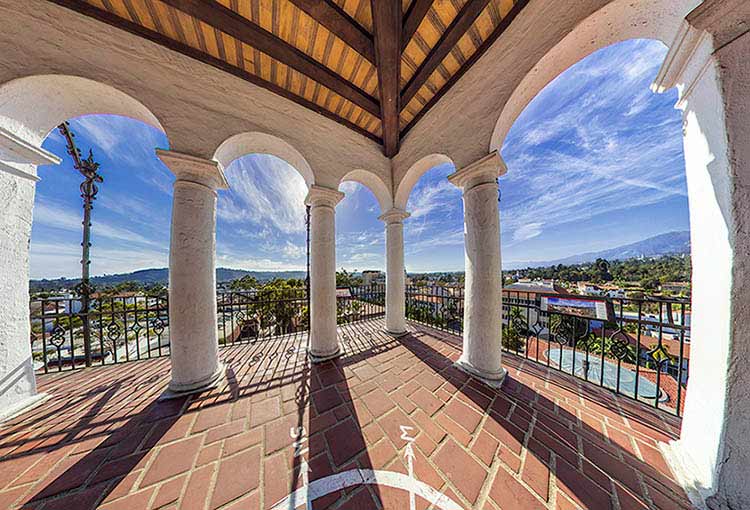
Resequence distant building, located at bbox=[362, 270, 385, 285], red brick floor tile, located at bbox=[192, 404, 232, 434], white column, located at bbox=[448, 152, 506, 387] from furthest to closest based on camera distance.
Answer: distant building, located at bbox=[362, 270, 385, 285]
white column, located at bbox=[448, 152, 506, 387]
red brick floor tile, located at bbox=[192, 404, 232, 434]

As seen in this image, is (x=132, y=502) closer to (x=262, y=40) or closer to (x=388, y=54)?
(x=262, y=40)

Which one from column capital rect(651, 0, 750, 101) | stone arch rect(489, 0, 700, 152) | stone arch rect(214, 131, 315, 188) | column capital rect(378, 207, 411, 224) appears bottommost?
column capital rect(378, 207, 411, 224)

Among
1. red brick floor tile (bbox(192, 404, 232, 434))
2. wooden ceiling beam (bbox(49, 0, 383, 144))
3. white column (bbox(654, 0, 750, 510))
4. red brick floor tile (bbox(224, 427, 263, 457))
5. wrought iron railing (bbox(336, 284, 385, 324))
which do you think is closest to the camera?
white column (bbox(654, 0, 750, 510))

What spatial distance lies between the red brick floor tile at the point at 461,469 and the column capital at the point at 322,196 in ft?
11.7

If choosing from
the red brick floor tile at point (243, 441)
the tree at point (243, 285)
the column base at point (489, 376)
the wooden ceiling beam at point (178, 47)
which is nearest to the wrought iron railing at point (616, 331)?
the column base at point (489, 376)

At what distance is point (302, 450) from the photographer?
195 centimetres

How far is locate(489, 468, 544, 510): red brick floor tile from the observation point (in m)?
1.50

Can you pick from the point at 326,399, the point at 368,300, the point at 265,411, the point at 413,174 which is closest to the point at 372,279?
the point at 368,300

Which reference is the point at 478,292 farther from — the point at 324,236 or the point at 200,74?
the point at 200,74

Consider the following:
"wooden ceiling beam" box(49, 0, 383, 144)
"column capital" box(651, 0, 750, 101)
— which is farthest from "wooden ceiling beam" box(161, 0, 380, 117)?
"column capital" box(651, 0, 750, 101)

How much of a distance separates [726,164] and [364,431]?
3.48 metres

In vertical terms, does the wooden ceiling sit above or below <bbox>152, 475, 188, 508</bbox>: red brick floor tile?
above

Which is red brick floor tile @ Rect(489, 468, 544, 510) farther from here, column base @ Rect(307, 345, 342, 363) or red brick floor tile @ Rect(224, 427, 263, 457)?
column base @ Rect(307, 345, 342, 363)

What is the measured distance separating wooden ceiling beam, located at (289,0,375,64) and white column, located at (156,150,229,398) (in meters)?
2.09
